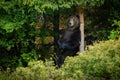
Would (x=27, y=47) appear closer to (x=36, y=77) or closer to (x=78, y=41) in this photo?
(x=78, y=41)

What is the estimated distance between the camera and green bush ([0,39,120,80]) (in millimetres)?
7569

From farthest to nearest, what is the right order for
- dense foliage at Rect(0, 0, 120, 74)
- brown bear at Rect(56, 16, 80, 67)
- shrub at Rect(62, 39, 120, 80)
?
1. brown bear at Rect(56, 16, 80, 67)
2. dense foliage at Rect(0, 0, 120, 74)
3. shrub at Rect(62, 39, 120, 80)

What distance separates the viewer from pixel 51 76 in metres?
7.96

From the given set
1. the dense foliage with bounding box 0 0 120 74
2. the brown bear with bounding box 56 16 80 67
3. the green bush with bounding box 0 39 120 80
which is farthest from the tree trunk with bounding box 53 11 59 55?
the green bush with bounding box 0 39 120 80

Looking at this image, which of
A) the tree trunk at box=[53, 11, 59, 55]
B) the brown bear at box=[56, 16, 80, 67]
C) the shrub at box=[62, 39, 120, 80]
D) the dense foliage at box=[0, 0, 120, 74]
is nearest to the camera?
the shrub at box=[62, 39, 120, 80]

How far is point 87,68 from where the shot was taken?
25.9 feet

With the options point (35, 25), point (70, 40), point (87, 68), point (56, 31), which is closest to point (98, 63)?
point (87, 68)

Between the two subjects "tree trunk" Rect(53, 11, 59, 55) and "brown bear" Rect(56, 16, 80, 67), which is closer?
"brown bear" Rect(56, 16, 80, 67)

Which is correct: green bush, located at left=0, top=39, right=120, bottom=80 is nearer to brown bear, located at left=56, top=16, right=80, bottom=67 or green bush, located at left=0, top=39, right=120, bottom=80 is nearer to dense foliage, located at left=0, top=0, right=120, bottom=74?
dense foliage, located at left=0, top=0, right=120, bottom=74

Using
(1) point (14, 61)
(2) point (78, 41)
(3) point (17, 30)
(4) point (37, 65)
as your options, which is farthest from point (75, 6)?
(4) point (37, 65)

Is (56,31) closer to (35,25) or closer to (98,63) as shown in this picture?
(35,25)

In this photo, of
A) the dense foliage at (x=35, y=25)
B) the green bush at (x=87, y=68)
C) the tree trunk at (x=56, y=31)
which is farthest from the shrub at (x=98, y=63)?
the tree trunk at (x=56, y=31)

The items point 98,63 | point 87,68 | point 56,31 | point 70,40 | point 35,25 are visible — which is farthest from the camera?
point 56,31

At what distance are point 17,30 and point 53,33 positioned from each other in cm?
159
